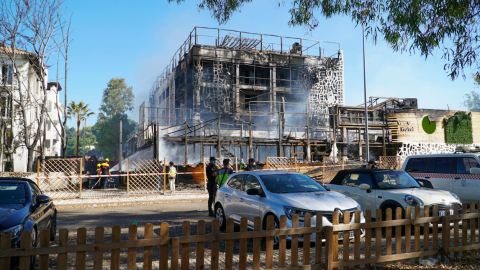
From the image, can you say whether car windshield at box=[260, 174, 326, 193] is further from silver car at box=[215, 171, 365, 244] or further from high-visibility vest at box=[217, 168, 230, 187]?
high-visibility vest at box=[217, 168, 230, 187]

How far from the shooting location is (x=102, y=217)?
11.5 metres

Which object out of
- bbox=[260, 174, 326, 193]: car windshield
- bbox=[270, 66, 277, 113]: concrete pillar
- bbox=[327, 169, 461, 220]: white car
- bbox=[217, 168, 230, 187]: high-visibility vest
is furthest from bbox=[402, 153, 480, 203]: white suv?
bbox=[270, 66, 277, 113]: concrete pillar

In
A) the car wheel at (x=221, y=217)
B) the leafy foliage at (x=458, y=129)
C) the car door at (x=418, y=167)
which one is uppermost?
the leafy foliage at (x=458, y=129)

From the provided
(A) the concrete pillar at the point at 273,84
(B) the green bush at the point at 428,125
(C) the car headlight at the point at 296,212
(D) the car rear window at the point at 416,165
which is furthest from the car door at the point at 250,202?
(B) the green bush at the point at 428,125

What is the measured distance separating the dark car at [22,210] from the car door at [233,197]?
3.58 metres

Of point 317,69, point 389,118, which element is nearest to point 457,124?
point 389,118

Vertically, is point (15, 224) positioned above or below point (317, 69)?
below

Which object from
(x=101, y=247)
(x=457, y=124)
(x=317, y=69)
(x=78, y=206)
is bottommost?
(x=78, y=206)

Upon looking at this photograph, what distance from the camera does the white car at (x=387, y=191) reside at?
7.92 meters

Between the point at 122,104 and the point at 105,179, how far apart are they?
4688 centimetres

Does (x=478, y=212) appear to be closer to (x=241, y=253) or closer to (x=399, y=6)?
(x=241, y=253)

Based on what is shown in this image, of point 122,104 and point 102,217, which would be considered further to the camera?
point 122,104

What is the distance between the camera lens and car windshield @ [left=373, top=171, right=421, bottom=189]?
8836mm

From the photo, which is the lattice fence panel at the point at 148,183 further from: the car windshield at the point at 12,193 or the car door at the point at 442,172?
the car door at the point at 442,172
